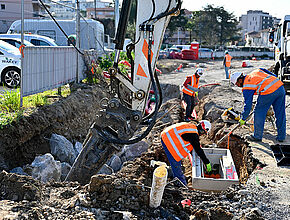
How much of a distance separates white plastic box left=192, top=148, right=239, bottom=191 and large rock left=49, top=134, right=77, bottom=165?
8.14ft

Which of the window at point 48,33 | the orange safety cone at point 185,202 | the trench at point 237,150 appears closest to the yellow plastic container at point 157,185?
the orange safety cone at point 185,202

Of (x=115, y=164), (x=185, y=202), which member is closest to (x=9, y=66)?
(x=115, y=164)

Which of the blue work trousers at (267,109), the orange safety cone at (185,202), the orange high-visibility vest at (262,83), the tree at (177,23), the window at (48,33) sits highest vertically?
the tree at (177,23)

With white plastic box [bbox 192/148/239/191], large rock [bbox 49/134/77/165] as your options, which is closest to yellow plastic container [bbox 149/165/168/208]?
white plastic box [bbox 192/148/239/191]

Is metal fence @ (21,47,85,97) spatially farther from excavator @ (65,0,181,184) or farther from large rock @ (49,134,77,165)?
excavator @ (65,0,181,184)

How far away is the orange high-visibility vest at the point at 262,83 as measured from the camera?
272 inches

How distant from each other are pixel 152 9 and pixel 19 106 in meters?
3.77

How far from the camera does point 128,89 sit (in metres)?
5.28

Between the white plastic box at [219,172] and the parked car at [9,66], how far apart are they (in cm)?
622

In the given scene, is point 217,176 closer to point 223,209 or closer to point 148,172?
A: point 148,172

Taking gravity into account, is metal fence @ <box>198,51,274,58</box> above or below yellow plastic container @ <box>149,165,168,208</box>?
above

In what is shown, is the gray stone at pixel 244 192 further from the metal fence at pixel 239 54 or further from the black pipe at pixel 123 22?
the metal fence at pixel 239 54

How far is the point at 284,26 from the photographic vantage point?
14.9 metres

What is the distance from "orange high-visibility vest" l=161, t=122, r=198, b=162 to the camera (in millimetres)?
5688
